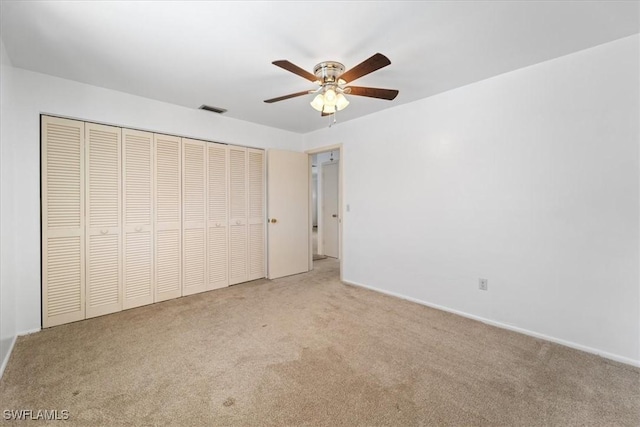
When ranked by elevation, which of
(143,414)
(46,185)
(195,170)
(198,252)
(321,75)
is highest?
(321,75)

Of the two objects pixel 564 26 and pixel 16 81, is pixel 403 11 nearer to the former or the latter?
pixel 564 26

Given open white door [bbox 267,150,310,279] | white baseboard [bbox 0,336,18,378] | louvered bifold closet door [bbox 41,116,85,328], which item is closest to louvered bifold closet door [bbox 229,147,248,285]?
open white door [bbox 267,150,310,279]

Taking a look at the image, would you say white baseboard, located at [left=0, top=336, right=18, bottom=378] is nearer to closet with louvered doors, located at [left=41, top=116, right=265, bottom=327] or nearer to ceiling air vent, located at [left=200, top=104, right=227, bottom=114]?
closet with louvered doors, located at [left=41, top=116, right=265, bottom=327]

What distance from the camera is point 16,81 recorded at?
2434mm

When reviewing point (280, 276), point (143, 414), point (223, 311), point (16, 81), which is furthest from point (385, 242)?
point (16, 81)

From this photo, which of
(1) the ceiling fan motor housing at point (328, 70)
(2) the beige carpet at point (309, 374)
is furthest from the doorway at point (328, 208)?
(1) the ceiling fan motor housing at point (328, 70)

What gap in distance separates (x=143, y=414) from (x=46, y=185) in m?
2.30

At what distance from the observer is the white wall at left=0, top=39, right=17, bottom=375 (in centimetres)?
200

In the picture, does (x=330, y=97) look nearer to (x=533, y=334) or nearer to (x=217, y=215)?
(x=217, y=215)

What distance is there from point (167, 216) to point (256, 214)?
1.23 meters

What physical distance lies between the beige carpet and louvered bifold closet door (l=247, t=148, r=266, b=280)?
1321mm

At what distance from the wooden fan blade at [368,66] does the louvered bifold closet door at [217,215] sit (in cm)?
228

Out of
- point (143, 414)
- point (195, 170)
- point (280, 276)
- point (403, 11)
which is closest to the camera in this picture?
point (143, 414)

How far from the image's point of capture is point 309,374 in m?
1.91
